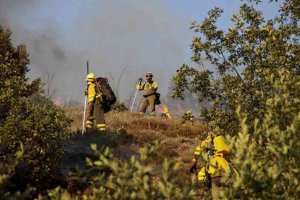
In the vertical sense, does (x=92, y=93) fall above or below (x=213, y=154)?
above

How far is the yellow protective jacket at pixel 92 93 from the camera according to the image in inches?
661

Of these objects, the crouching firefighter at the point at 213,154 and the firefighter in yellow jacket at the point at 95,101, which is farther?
the firefighter in yellow jacket at the point at 95,101

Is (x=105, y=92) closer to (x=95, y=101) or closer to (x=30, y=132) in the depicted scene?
(x=95, y=101)

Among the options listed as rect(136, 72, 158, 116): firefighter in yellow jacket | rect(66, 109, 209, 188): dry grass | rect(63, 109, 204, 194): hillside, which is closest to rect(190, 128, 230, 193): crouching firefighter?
rect(63, 109, 204, 194): hillside

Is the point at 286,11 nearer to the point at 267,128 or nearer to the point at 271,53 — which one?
the point at 271,53

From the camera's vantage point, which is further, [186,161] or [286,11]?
[186,161]

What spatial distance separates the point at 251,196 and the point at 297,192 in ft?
1.96

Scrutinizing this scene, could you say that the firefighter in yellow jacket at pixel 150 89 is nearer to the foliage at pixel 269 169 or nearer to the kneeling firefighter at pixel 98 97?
the kneeling firefighter at pixel 98 97

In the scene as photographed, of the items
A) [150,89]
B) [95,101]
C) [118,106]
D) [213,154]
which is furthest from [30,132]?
[118,106]

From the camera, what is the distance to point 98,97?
16828mm

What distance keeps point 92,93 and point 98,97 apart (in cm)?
26

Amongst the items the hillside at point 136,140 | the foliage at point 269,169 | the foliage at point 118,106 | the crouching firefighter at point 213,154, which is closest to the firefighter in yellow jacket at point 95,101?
the hillside at point 136,140

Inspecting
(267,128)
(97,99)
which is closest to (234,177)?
(267,128)

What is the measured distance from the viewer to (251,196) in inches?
194
